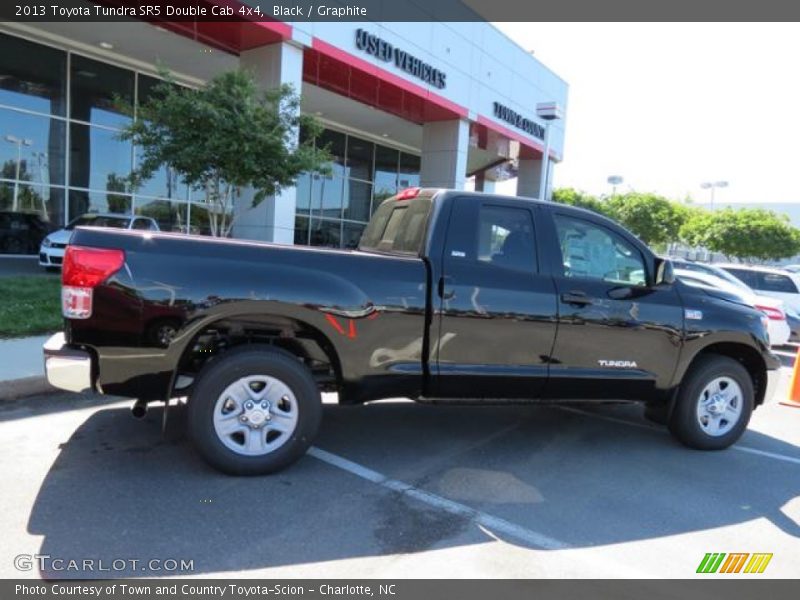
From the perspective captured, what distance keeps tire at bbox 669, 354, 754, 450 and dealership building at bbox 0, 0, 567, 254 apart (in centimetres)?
982

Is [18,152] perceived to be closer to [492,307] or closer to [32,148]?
[32,148]

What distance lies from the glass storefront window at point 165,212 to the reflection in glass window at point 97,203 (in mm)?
369

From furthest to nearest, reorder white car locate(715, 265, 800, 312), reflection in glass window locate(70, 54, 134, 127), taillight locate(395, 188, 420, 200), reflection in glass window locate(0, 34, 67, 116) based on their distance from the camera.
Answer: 1. reflection in glass window locate(70, 54, 134, 127)
2. reflection in glass window locate(0, 34, 67, 116)
3. white car locate(715, 265, 800, 312)
4. taillight locate(395, 188, 420, 200)

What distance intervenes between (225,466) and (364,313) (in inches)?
53.8

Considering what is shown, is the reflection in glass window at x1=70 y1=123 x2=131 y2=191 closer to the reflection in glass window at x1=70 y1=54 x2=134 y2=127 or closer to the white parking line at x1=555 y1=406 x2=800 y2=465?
the reflection in glass window at x1=70 y1=54 x2=134 y2=127

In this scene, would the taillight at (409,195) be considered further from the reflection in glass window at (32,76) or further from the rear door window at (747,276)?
the reflection in glass window at (32,76)

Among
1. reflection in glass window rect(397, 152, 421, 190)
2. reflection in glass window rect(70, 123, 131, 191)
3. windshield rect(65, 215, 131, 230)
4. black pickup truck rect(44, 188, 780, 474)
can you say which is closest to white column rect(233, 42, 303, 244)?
windshield rect(65, 215, 131, 230)

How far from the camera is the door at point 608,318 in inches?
193

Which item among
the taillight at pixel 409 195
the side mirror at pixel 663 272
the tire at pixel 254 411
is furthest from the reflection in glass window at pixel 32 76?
Answer: the side mirror at pixel 663 272

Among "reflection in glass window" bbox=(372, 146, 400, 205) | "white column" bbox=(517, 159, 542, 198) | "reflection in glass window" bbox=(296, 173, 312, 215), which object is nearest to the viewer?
"reflection in glass window" bbox=(296, 173, 312, 215)

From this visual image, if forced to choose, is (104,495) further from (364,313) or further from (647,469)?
(647,469)

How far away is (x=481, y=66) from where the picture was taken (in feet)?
69.2

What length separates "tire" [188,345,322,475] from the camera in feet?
13.3

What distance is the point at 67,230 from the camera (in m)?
14.8
